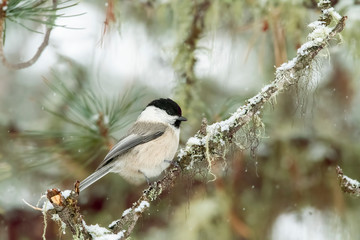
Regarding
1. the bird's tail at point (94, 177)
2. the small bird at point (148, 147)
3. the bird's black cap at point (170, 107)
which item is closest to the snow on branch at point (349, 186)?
the small bird at point (148, 147)

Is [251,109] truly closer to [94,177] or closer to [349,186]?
[349,186]

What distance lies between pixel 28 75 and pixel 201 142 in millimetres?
2320

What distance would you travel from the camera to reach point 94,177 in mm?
1938

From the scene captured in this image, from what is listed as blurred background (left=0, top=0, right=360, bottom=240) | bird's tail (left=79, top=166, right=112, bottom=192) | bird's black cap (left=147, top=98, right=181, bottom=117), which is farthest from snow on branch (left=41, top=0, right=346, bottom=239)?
blurred background (left=0, top=0, right=360, bottom=240)

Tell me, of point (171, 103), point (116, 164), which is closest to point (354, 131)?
point (171, 103)

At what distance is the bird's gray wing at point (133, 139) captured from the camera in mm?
2003

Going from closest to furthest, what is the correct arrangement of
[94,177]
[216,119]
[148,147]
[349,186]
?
[349,186] < [94,177] < [148,147] < [216,119]

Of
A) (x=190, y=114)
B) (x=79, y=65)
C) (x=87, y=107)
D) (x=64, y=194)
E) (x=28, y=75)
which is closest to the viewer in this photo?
(x=64, y=194)

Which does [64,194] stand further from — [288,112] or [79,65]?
[79,65]

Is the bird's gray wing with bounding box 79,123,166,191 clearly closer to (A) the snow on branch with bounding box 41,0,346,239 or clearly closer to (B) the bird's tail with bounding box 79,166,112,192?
(B) the bird's tail with bounding box 79,166,112,192

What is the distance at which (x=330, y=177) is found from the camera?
2.72m

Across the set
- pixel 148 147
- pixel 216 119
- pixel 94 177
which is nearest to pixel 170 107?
pixel 148 147

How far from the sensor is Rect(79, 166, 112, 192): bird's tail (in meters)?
1.91

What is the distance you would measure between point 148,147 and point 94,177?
278 millimetres
